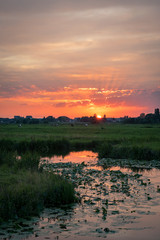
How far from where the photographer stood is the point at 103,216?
12.8 meters

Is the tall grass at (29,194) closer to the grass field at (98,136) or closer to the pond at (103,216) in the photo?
the pond at (103,216)

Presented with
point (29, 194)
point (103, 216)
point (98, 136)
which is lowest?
point (103, 216)

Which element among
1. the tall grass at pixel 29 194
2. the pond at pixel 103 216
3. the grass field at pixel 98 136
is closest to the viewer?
the pond at pixel 103 216

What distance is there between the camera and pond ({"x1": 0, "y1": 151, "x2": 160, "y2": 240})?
430 inches

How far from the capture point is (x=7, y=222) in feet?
38.1

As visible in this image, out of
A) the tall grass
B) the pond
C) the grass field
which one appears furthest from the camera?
the grass field

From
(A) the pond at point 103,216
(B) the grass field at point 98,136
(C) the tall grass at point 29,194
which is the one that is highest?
(B) the grass field at point 98,136

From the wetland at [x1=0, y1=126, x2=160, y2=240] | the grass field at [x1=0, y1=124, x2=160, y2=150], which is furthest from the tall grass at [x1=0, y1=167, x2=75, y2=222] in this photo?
the grass field at [x1=0, y1=124, x2=160, y2=150]

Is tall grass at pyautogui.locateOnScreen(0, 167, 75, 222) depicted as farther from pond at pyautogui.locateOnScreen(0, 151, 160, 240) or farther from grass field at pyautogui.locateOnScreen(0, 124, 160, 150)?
grass field at pyautogui.locateOnScreen(0, 124, 160, 150)

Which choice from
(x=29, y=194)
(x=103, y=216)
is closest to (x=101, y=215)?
(x=103, y=216)

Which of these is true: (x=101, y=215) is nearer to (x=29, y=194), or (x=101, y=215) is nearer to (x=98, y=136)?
(x=29, y=194)

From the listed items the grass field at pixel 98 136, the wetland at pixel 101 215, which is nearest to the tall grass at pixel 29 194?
the wetland at pixel 101 215

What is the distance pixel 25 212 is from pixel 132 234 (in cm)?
452

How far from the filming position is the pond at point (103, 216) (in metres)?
10.9
